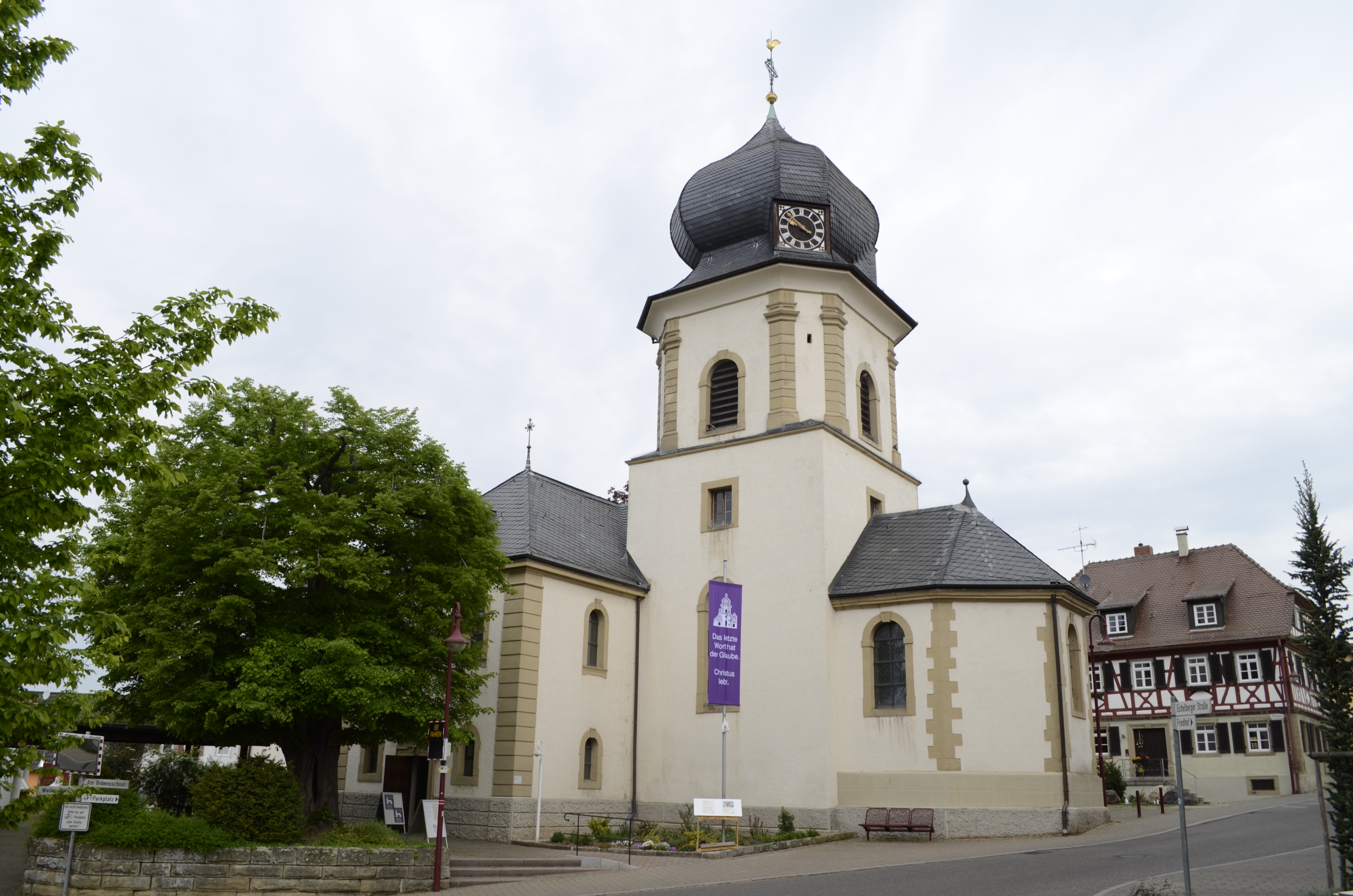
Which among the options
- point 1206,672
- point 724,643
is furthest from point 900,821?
point 1206,672

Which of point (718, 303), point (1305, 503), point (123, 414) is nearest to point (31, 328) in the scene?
point (123, 414)

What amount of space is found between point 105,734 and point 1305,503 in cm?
3389

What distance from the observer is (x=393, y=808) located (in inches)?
886

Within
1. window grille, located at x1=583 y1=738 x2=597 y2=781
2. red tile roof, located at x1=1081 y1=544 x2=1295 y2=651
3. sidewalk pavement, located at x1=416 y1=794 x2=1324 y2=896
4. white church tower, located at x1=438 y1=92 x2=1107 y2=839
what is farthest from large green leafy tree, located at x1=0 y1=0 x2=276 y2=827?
red tile roof, located at x1=1081 y1=544 x2=1295 y2=651

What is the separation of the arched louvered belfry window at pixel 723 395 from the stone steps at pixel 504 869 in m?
12.4

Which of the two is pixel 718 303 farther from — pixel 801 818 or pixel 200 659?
pixel 200 659

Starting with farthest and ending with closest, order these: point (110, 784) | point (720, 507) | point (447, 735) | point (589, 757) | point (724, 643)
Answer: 1. point (720, 507)
2. point (589, 757)
3. point (724, 643)
4. point (447, 735)
5. point (110, 784)

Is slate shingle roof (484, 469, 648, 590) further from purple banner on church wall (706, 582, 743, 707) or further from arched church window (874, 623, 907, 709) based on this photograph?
arched church window (874, 623, 907, 709)

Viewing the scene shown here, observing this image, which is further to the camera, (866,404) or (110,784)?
(866,404)

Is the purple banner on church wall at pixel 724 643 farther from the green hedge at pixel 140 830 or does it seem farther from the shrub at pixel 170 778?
the shrub at pixel 170 778

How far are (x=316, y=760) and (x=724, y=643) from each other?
877 cm

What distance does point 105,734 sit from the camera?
112ft

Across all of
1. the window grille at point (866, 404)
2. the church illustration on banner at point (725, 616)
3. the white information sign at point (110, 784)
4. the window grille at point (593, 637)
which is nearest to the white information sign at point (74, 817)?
the white information sign at point (110, 784)

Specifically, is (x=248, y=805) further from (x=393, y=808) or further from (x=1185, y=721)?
(x=1185, y=721)
